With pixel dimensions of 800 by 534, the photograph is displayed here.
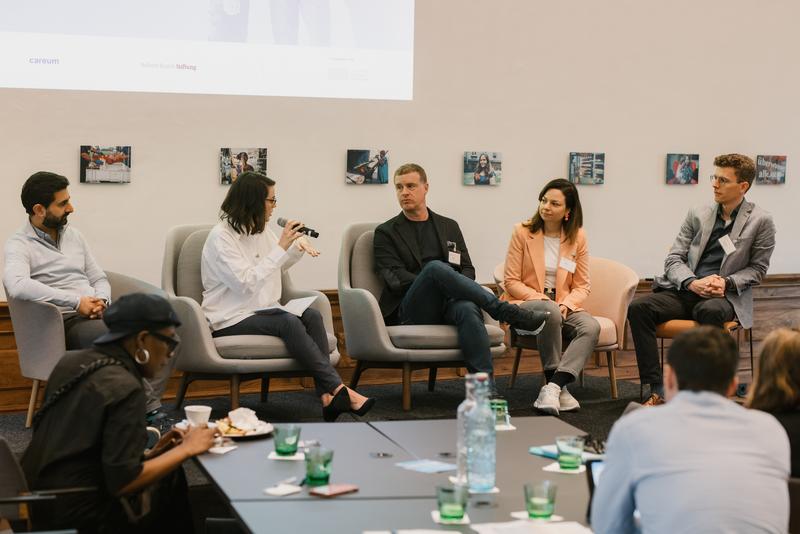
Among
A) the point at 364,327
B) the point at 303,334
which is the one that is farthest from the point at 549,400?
the point at 303,334

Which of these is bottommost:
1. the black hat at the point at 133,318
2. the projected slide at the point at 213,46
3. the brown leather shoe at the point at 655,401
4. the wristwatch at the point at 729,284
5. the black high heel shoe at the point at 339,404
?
the brown leather shoe at the point at 655,401

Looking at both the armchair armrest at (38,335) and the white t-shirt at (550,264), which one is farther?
the white t-shirt at (550,264)

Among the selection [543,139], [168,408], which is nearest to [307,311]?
[168,408]

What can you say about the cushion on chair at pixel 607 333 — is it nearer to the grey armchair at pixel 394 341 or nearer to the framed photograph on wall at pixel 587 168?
the grey armchair at pixel 394 341

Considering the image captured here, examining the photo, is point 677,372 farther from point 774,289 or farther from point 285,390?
point 774,289

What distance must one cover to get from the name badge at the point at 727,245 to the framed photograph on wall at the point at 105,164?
3.29m

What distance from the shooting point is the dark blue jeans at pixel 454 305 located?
532 cm

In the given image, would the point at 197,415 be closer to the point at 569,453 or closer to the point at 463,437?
the point at 463,437

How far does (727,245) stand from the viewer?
5785mm

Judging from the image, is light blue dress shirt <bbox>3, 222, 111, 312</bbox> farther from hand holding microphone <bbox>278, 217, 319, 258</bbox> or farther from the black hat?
the black hat

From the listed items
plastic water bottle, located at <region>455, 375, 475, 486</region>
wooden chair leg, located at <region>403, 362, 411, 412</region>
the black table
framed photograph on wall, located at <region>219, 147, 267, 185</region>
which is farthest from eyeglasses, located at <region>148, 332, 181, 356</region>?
framed photograph on wall, located at <region>219, 147, 267, 185</region>

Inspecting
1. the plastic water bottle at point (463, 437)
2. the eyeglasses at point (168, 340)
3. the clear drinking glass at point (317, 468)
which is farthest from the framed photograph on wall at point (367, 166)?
the clear drinking glass at point (317, 468)

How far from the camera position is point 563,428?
3475mm

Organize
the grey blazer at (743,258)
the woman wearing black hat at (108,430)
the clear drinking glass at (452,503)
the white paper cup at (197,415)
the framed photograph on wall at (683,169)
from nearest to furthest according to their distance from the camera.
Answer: the clear drinking glass at (452,503)
the woman wearing black hat at (108,430)
the white paper cup at (197,415)
the grey blazer at (743,258)
the framed photograph on wall at (683,169)
